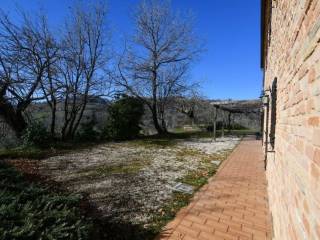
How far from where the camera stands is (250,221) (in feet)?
12.3

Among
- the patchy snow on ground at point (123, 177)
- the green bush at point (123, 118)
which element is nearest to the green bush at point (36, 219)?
the patchy snow on ground at point (123, 177)

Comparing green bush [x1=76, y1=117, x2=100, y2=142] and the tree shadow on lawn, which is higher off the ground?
green bush [x1=76, y1=117, x2=100, y2=142]

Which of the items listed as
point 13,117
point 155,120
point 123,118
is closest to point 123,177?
point 13,117

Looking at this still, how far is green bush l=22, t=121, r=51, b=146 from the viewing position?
9969 mm

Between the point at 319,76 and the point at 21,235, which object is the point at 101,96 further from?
the point at 319,76

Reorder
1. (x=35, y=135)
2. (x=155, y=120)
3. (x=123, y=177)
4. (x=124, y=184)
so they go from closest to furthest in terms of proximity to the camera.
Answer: (x=124, y=184) < (x=123, y=177) < (x=35, y=135) < (x=155, y=120)

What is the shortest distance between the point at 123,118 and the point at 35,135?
515cm

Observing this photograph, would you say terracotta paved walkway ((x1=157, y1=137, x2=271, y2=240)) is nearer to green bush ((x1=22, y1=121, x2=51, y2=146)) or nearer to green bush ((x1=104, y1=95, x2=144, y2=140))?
green bush ((x1=22, y1=121, x2=51, y2=146))

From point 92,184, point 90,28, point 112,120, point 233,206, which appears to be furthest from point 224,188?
point 90,28

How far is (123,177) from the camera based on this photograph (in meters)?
6.10

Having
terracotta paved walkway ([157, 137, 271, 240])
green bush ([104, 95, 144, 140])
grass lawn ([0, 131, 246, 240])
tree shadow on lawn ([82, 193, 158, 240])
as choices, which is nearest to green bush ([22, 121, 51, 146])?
grass lawn ([0, 131, 246, 240])

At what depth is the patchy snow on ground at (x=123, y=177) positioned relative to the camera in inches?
167

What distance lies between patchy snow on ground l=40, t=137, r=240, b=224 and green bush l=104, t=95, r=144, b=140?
4742 mm

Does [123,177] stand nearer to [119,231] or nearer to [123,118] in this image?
[119,231]
